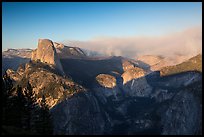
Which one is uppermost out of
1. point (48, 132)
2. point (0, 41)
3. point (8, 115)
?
point (0, 41)

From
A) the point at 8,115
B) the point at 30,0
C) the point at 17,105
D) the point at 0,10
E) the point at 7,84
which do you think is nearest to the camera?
the point at 0,10

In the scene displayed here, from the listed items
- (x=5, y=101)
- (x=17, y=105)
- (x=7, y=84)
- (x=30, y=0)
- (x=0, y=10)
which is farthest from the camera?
(x=7, y=84)

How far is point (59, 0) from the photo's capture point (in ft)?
224

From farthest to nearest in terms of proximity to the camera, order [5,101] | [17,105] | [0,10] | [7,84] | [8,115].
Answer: [7,84] < [17,105] < [5,101] < [8,115] < [0,10]

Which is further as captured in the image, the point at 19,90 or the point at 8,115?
the point at 19,90

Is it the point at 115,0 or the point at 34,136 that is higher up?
the point at 115,0

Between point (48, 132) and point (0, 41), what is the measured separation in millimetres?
58126

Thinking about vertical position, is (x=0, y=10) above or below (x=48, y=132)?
above

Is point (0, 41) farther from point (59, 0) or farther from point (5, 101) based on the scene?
point (5, 101)

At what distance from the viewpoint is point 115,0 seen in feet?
219

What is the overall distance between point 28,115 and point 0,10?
202ft

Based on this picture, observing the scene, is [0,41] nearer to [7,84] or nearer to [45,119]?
[45,119]

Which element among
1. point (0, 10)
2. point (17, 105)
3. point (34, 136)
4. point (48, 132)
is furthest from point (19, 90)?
point (0, 10)

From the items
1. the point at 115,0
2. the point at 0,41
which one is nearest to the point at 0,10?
the point at 0,41
